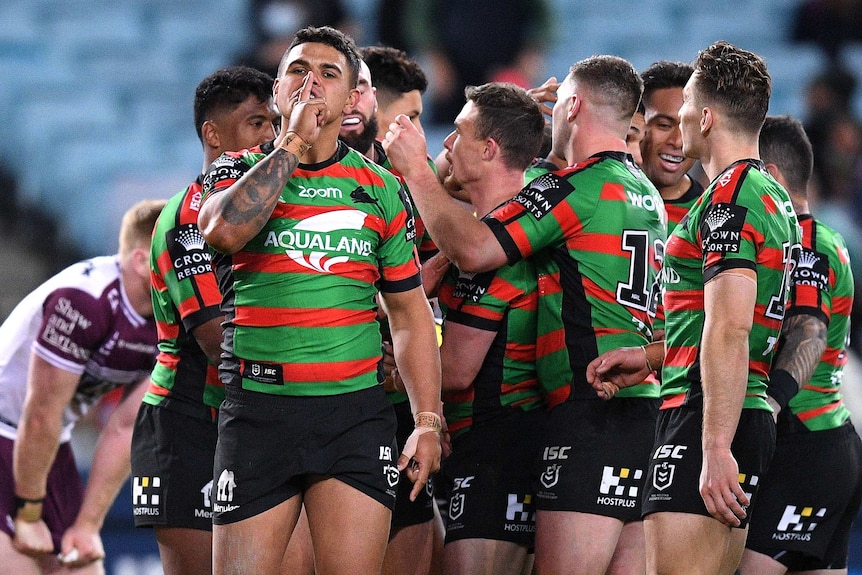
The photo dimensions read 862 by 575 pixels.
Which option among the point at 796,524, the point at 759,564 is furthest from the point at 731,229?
the point at 759,564

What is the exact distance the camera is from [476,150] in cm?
509

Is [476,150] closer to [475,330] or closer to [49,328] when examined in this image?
[475,330]

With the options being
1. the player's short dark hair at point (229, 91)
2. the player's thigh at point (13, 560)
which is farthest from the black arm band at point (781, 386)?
the player's thigh at point (13, 560)

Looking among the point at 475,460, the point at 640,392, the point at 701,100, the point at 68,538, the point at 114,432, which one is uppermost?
the point at 701,100

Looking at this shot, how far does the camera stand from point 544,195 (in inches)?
186

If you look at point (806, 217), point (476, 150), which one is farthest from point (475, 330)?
point (806, 217)

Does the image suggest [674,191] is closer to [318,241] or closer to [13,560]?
[318,241]

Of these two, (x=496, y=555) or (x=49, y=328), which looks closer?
(x=496, y=555)

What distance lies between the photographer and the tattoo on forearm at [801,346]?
5.17 metres

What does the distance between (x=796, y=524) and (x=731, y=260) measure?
2.13 metres

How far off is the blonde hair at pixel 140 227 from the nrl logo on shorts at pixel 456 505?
2134mm

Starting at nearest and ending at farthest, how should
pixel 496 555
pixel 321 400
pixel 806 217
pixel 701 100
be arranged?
pixel 321 400 < pixel 701 100 < pixel 496 555 < pixel 806 217

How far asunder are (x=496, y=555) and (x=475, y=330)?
0.91 m

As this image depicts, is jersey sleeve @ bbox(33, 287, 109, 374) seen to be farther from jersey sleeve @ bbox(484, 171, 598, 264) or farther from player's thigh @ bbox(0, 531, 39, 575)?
jersey sleeve @ bbox(484, 171, 598, 264)
